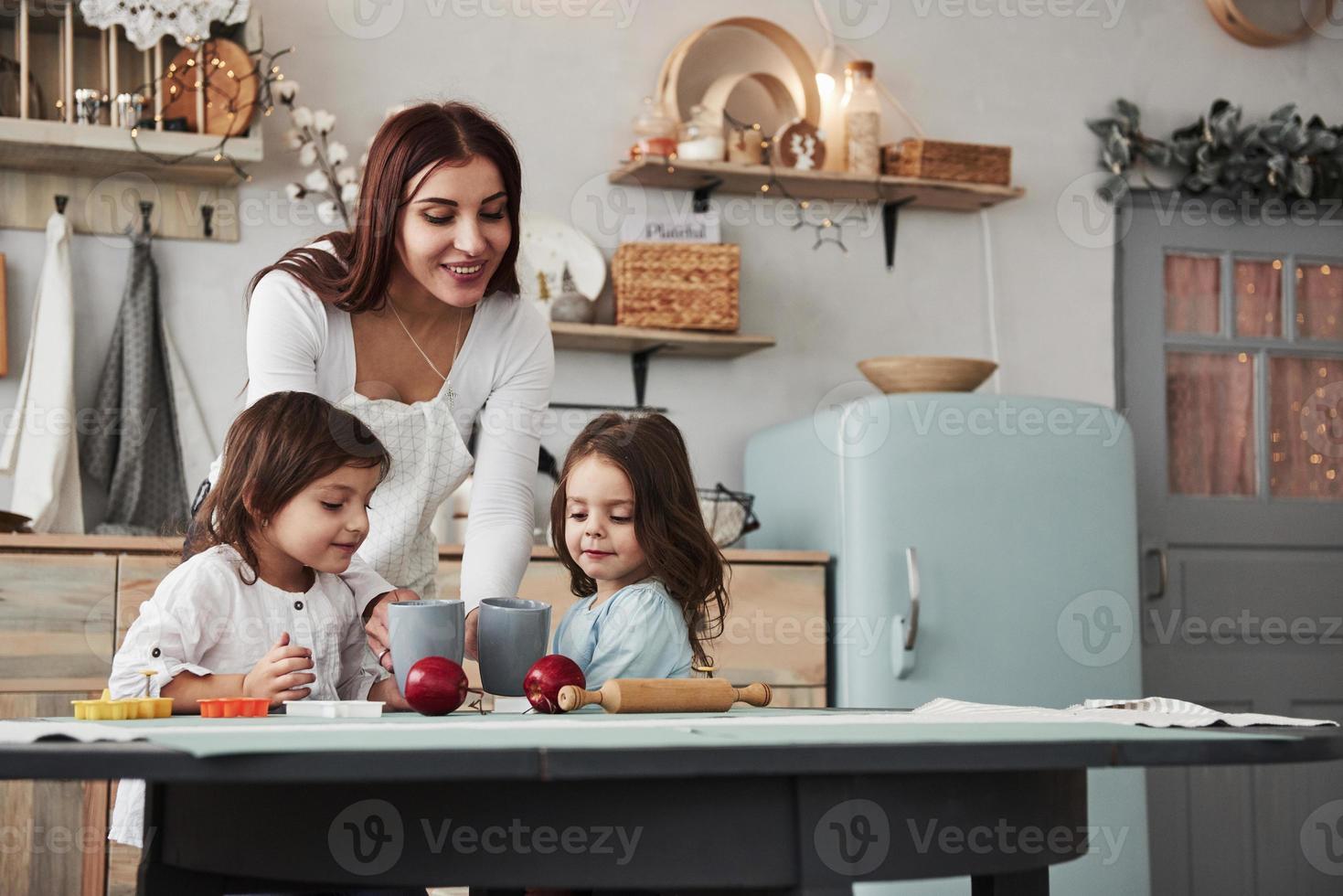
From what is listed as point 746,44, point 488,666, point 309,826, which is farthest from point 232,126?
point 309,826

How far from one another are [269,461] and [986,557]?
209cm

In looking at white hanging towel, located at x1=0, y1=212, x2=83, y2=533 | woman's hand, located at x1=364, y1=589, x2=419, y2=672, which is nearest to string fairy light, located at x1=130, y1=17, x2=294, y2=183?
white hanging towel, located at x1=0, y1=212, x2=83, y2=533

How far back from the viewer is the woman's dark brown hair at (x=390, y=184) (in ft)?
5.99

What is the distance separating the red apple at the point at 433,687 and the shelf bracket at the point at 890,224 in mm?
2911

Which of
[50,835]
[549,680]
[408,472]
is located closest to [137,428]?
[50,835]

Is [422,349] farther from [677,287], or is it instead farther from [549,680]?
[677,287]

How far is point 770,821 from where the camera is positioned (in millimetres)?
866

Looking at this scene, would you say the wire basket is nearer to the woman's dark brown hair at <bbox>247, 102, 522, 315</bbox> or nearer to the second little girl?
the woman's dark brown hair at <bbox>247, 102, 522, 315</bbox>

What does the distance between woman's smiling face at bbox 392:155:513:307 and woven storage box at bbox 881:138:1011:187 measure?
2.16 metres

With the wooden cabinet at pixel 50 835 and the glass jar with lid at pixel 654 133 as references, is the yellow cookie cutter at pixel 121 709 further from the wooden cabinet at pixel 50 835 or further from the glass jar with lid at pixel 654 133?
the glass jar with lid at pixel 654 133

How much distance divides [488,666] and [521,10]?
2.62 metres

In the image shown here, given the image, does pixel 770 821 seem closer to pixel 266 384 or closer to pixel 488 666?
pixel 488 666

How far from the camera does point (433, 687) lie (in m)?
1.28

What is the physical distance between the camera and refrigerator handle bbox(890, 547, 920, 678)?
3.23m
